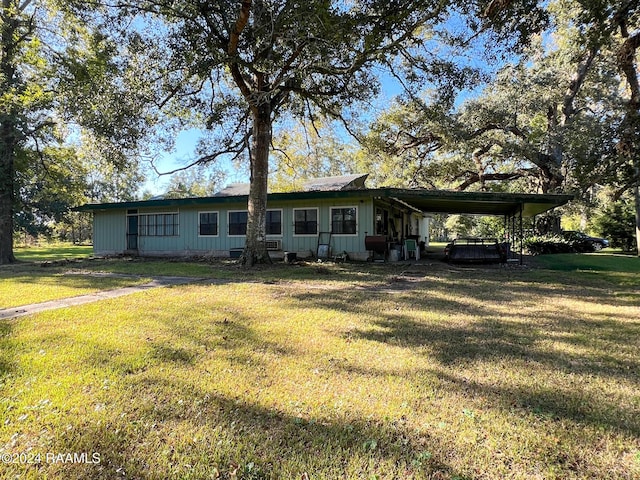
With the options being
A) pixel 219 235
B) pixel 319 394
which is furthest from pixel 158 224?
pixel 319 394

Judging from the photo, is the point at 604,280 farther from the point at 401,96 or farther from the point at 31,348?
the point at 31,348

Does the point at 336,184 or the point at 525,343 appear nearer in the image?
the point at 525,343

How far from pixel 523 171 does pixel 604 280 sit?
45.1 ft

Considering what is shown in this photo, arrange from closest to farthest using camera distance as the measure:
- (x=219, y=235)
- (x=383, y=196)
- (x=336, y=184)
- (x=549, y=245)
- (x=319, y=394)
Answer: (x=319, y=394) → (x=383, y=196) → (x=219, y=235) → (x=549, y=245) → (x=336, y=184)

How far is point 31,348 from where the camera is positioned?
351cm

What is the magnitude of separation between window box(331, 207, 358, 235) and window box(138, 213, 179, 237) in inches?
306

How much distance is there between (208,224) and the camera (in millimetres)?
16188

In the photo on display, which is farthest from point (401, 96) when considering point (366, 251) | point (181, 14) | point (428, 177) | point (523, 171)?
point (523, 171)

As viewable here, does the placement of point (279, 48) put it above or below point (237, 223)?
above

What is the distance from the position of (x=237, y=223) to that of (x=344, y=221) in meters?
4.87

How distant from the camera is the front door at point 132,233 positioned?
58.0ft

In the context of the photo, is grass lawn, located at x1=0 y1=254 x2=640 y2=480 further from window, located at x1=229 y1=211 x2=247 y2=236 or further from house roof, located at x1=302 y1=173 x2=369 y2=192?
house roof, located at x1=302 y1=173 x2=369 y2=192

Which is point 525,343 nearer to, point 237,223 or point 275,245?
point 275,245

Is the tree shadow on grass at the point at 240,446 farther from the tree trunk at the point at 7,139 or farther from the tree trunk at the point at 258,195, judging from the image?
the tree trunk at the point at 7,139
